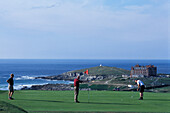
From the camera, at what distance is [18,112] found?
13.0 meters

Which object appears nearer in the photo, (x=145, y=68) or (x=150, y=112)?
(x=150, y=112)

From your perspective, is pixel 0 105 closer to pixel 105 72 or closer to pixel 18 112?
pixel 18 112

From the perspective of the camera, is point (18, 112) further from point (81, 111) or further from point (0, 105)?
point (81, 111)

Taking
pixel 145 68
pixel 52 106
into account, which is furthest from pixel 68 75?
pixel 52 106

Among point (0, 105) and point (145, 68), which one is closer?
point (0, 105)

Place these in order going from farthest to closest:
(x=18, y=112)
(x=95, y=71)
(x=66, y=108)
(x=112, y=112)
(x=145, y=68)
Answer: (x=95, y=71) < (x=145, y=68) < (x=66, y=108) < (x=112, y=112) < (x=18, y=112)

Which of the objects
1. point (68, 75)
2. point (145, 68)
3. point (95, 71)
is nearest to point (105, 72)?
point (95, 71)

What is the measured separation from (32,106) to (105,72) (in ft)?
488

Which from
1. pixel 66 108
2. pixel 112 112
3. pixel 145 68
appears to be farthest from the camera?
pixel 145 68

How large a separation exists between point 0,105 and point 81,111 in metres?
4.14

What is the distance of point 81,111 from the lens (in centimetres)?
1490

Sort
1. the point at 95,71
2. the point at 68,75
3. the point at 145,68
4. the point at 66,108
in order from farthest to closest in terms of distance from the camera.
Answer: the point at 95,71
the point at 68,75
the point at 145,68
the point at 66,108

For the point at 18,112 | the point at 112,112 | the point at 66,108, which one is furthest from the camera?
the point at 66,108

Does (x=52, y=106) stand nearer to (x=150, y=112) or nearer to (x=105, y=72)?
(x=150, y=112)
